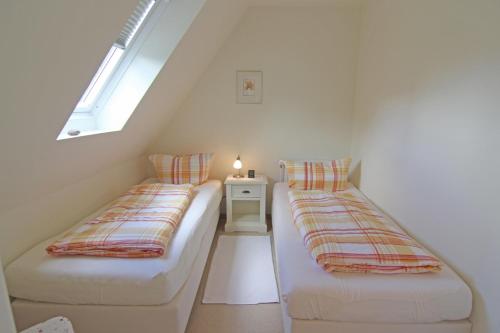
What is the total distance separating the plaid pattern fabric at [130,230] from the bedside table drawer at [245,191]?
26.5 inches

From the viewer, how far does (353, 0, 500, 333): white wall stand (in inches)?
49.0

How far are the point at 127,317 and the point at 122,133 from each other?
49.8 inches

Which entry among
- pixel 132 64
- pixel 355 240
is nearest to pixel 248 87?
pixel 132 64

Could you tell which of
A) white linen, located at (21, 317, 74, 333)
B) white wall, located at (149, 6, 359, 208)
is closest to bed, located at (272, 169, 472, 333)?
white linen, located at (21, 317, 74, 333)

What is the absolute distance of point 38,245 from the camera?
5.37 ft

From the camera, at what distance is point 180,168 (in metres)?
2.86

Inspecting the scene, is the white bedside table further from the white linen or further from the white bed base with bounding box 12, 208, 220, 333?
the white linen

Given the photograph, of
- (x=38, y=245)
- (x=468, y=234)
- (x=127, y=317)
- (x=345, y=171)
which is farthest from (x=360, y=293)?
(x=38, y=245)

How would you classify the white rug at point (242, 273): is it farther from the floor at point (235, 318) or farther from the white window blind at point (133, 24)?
the white window blind at point (133, 24)

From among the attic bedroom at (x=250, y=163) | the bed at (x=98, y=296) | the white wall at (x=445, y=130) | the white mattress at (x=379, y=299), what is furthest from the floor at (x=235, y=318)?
the white wall at (x=445, y=130)

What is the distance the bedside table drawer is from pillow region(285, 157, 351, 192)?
13.7 inches

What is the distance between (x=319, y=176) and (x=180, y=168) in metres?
1.41

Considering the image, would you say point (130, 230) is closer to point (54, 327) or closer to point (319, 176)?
point (54, 327)

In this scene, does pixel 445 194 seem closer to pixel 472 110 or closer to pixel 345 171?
pixel 472 110
